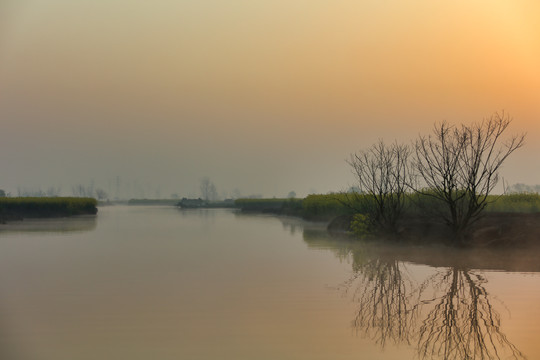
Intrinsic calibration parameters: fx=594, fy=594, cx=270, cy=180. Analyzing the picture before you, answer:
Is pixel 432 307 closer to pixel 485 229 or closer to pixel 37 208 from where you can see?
pixel 485 229

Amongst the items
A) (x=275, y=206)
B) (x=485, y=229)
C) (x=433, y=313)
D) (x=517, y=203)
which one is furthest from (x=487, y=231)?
(x=275, y=206)

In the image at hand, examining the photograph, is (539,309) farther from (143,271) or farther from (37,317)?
(143,271)

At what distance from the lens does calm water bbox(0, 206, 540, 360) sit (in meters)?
6.95

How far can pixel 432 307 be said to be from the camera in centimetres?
945

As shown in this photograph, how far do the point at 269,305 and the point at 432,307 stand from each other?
8.50 ft

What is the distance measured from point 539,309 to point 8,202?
40.2 m

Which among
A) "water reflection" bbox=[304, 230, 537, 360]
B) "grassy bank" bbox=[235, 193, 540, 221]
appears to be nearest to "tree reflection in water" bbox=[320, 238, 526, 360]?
"water reflection" bbox=[304, 230, 537, 360]

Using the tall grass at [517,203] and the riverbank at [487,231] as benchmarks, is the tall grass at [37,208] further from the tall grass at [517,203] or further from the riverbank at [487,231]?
the tall grass at [517,203]

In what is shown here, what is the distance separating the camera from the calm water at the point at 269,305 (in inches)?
274

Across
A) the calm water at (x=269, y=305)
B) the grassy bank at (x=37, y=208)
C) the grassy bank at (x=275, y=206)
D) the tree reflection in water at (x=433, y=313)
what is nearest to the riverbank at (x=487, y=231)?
the calm water at (x=269, y=305)

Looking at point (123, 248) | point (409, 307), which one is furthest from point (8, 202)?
point (409, 307)

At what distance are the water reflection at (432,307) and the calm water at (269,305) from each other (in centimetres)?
2

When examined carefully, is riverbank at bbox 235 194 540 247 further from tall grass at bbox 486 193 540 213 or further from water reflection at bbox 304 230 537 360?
water reflection at bbox 304 230 537 360

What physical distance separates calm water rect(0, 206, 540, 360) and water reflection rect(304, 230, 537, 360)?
25 mm
